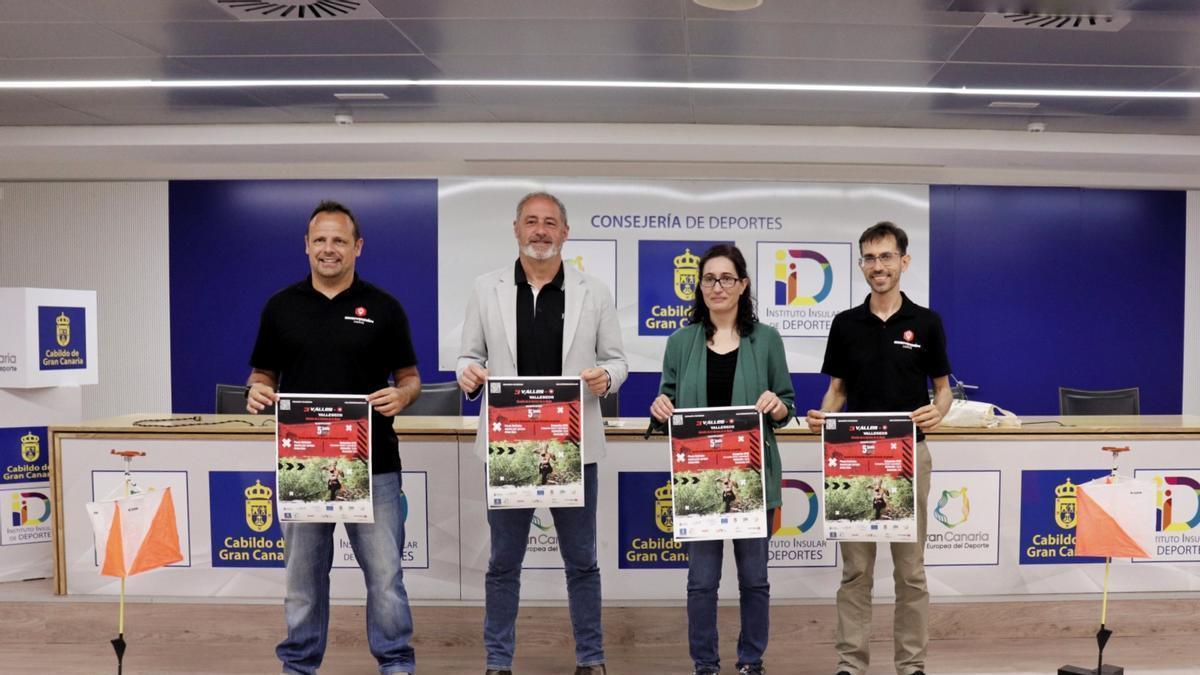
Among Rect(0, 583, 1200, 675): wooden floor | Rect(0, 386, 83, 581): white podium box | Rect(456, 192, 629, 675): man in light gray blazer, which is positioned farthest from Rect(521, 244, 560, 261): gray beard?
Rect(0, 386, 83, 581): white podium box

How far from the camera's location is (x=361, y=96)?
20.2 ft

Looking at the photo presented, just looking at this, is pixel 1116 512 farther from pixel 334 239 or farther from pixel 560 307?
pixel 334 239

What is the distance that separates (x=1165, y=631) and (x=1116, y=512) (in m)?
1.27

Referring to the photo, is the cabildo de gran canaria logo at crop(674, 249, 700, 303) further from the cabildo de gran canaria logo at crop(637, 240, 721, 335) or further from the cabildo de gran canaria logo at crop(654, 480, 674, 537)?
the cabildo de gran canaria logo at crop(654, 480, 674, 537)

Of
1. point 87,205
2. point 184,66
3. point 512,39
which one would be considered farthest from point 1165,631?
point 87,205

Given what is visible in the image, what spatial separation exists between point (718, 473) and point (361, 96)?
4.25 meters

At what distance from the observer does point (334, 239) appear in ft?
9.48

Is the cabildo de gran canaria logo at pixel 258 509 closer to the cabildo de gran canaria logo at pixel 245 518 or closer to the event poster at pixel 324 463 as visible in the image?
the cabildo de gran canaria logo at pixel 245 518

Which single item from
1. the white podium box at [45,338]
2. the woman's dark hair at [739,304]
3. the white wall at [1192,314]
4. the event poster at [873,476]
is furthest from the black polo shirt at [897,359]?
the white wall at [1192,314]

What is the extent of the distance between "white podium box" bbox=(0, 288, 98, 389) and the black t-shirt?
2.97 metres

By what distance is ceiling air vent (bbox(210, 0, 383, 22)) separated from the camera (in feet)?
14.1

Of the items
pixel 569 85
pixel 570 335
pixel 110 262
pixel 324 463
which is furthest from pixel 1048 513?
pixel 110 262

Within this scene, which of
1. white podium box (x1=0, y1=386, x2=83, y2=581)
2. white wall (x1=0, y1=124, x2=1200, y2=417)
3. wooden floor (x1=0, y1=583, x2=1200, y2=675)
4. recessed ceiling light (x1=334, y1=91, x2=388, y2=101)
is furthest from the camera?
white wall (x1=0, y1=124, x2=1200, y2=417)

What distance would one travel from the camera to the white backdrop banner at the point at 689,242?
297 inches
